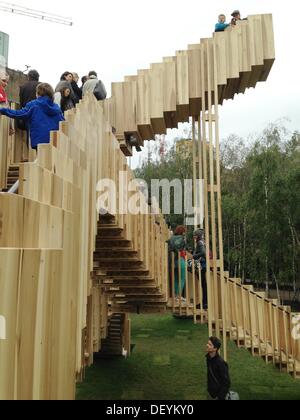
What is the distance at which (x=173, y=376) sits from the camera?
10047mm

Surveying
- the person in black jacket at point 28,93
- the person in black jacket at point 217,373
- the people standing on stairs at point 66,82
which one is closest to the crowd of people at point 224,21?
the people standing on stairs at point 66,82

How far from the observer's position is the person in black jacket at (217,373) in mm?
6309

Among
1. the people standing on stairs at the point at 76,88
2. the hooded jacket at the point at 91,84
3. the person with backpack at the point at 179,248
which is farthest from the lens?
the person with backpack at the point at 179,248

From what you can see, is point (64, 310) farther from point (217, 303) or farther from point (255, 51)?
point (255, 51)

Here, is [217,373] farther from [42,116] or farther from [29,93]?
[29,93]

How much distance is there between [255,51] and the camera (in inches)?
299

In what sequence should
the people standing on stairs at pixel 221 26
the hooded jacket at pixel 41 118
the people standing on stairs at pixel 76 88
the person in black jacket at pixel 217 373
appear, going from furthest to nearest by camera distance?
the people standing on stairs at pixel 221 26
the people standing on stairs at pixel 76 88
the person in black jacket at pixel 217 373
the hooded jacket at pixel 41 118

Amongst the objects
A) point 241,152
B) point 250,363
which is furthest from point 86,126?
point 241,152

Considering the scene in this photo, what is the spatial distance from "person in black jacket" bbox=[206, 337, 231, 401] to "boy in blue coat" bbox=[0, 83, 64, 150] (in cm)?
411

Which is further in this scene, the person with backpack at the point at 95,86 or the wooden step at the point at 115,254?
the person with backpack at the point at 95,86

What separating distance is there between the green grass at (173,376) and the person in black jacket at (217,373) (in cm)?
235

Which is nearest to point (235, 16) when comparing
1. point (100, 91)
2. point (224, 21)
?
point (224, 21)

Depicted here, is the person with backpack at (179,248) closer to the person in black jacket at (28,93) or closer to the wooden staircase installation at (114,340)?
the person in black jacket at (28,93)
